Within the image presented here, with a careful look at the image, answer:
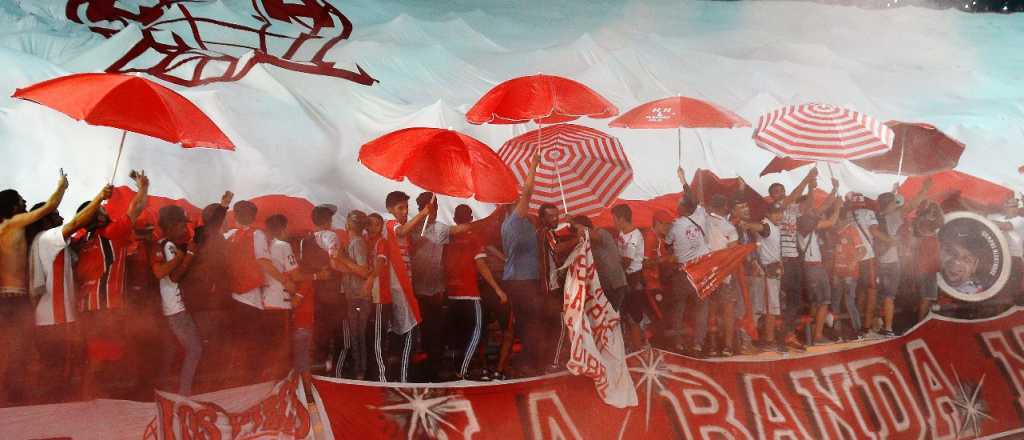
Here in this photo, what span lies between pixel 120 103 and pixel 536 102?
2.08 meters

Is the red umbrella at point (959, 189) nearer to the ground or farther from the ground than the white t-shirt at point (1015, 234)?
farther from the ground

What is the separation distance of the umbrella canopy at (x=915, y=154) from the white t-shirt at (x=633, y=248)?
1850mm

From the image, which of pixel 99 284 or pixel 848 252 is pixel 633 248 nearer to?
pixel 848 252

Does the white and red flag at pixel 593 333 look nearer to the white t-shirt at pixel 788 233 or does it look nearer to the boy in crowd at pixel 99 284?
the white t-shirt at pixel 788 233

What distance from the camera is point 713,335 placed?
180 inches

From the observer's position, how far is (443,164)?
392cm

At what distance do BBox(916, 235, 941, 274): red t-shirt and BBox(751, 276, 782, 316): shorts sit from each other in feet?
3.58

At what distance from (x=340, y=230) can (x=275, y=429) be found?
115 centimetres

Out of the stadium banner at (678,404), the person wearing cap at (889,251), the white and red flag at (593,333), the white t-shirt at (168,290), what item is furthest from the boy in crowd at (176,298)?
the person wearing cap at (889,251)

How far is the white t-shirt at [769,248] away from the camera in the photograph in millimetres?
4812

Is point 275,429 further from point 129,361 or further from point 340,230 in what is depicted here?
point 340,230

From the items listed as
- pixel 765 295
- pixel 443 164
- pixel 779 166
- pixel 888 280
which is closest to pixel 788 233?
pixel 765 295

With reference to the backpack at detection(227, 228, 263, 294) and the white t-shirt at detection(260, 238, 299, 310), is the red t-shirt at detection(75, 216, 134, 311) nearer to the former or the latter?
the backpack at detection(227, 228, 263, 294)

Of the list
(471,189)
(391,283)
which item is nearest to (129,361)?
(391,283)
